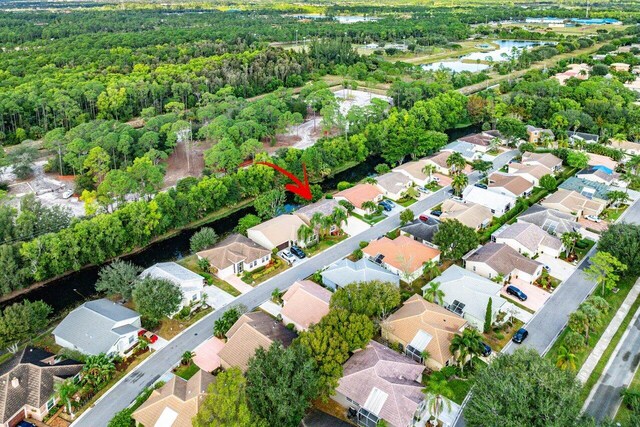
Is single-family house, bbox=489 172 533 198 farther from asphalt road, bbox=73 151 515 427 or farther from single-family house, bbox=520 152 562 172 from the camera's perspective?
asphalt road, bbox=73 151 515 427

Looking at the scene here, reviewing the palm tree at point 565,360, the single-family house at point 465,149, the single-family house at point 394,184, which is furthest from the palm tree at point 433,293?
the single-family house at point 465,149

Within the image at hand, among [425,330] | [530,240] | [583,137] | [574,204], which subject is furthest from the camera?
[583,137]

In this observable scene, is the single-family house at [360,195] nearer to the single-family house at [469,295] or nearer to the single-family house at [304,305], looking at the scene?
the single-family house at [469,295]

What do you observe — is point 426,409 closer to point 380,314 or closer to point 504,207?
point 380,314

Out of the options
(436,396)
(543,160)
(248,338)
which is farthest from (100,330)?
(543,160)

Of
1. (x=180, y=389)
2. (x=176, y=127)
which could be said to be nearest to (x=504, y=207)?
→ (x=180, y=389)

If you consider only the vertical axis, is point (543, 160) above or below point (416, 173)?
above

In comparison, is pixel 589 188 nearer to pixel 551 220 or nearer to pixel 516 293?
pixel 551 220
